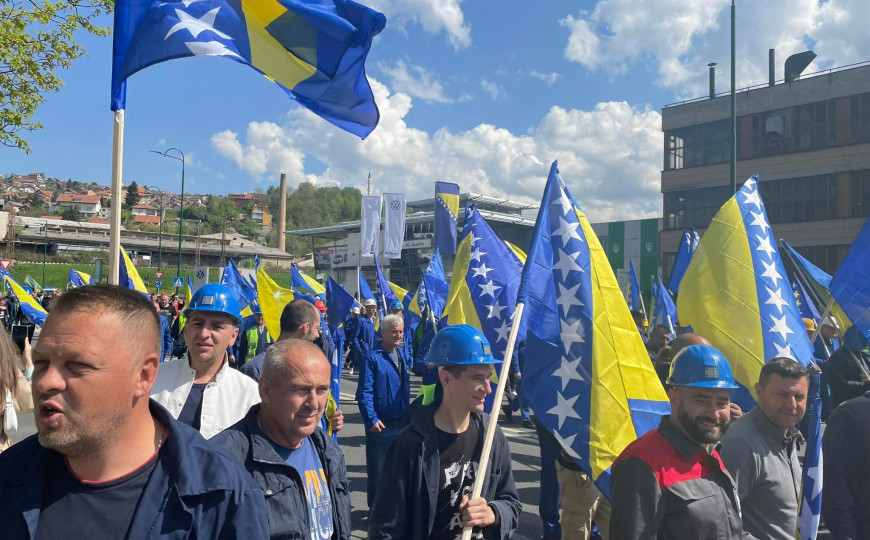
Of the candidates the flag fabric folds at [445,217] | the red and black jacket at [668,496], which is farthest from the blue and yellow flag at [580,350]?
the flag fabric folds at [445,217]

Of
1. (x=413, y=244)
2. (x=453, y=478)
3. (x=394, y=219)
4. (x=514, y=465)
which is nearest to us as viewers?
(x=453, y=478)

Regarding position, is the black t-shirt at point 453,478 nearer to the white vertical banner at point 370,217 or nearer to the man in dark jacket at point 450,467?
the man in dark jacket at point 450,467

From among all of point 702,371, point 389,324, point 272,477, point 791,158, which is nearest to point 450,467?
point 272,477

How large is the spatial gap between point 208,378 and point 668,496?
7.50 feet

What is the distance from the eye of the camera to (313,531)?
266 cm

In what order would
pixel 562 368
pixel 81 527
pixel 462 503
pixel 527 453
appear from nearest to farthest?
pixel 81 527 < pixel 462 503 < pixel 562 368 < pixel 527 453

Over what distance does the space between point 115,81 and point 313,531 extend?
267 centimetres

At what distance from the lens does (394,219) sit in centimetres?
2211

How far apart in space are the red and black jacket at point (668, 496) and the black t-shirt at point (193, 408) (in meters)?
2.03

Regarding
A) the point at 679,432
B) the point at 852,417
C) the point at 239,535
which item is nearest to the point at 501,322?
the point at 852,417

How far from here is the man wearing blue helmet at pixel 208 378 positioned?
355 centimetres

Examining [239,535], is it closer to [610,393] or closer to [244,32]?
[610,393]

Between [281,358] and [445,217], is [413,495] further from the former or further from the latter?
[445,217]

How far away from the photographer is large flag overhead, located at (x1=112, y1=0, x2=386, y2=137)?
4.38 meters
